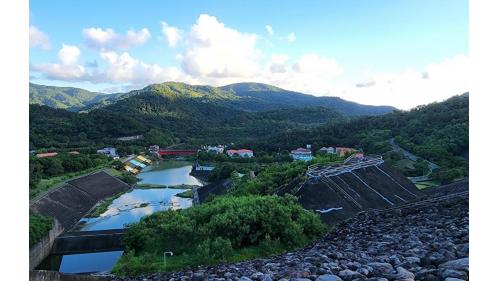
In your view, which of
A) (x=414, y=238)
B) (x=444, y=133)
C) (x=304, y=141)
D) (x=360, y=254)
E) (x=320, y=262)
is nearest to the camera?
(x=320, y=262)

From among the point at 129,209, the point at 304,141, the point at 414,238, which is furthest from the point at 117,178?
the point at 414,238

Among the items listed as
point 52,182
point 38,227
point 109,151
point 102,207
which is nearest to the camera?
point 38,227

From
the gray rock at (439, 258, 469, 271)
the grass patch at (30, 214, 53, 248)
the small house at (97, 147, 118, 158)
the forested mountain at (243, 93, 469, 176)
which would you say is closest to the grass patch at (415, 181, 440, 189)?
the forested mountain at (243, 93, 469, 176)

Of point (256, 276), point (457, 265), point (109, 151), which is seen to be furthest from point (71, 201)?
point (109, 151)

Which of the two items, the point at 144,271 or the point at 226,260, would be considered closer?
the point at 226,260

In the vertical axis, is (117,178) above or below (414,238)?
below

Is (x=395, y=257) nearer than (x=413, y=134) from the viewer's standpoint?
Yes

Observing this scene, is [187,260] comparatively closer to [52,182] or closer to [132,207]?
[132,207]

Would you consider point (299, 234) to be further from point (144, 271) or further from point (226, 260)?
point (144, 271)
